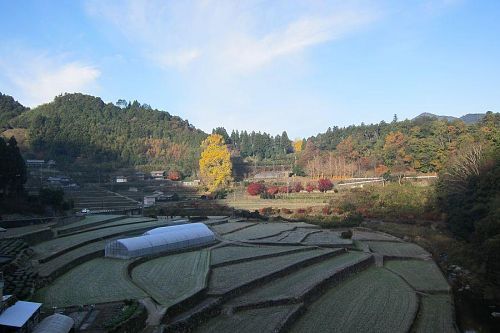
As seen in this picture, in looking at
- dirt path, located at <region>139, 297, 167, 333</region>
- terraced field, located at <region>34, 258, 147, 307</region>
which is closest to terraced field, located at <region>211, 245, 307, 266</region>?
terraced field, located at <region>34, 258, 147, 307</region>

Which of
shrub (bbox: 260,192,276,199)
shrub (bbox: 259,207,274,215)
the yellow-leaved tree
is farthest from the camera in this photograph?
the yellow-leaved tree

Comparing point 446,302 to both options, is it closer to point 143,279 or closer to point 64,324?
point 143,279

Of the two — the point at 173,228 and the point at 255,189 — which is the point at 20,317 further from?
the point at 255,189

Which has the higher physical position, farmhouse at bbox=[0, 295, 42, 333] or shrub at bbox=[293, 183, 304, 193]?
shrub at bbox=[293, 183, 304, 193]

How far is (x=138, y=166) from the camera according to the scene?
7644 cm

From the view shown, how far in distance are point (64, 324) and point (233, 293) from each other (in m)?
6.19

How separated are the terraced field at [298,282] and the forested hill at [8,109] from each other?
80338 mm

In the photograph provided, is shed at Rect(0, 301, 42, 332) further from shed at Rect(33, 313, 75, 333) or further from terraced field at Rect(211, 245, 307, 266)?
terraced field at Rect(211, 245, 307, 266)

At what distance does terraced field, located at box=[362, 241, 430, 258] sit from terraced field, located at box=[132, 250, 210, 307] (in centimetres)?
1035

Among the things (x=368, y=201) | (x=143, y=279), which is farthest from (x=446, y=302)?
(x=368, y=201)

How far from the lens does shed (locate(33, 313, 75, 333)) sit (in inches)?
449

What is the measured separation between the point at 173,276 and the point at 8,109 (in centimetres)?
9645

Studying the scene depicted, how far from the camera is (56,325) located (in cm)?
1160

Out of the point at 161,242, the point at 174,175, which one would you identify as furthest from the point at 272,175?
the point at 161,242
